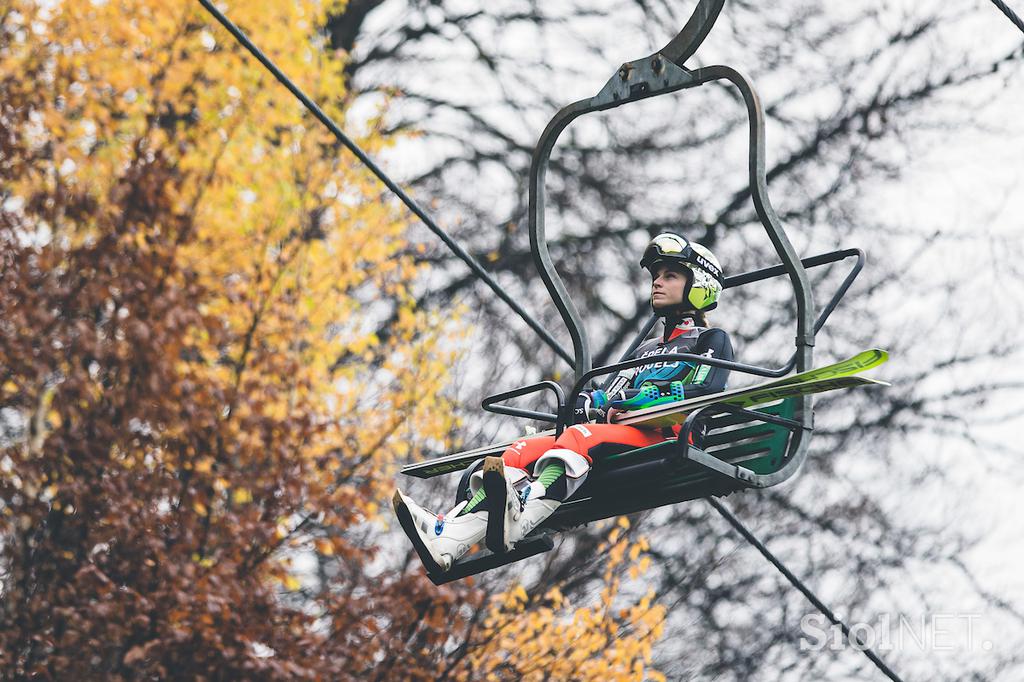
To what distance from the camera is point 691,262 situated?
6461 millimetres

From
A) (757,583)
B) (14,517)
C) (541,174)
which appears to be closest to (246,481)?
(14,517)

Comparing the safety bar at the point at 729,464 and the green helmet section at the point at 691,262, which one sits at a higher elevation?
the green helmet section at the point at 691,262

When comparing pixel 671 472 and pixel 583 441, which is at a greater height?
pixel 583 441

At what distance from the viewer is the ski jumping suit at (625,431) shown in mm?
5867

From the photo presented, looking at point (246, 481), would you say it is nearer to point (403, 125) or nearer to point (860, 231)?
point (403, 125)

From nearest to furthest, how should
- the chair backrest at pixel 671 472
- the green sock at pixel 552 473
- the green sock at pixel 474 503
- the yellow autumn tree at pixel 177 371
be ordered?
the chair backrest at pixel 671 472
the green sock at pixel 552 473
the green sock at pixel 474 503
the yellow autumn tree at pixel 177 371

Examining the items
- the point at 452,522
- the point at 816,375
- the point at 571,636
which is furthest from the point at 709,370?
the point at 571,636

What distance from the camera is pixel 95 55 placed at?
43.6ft

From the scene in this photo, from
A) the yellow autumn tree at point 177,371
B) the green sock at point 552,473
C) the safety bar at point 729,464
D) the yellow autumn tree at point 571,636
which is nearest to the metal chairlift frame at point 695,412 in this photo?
the safety bar at point 729,464

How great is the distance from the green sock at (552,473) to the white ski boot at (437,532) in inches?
10.1

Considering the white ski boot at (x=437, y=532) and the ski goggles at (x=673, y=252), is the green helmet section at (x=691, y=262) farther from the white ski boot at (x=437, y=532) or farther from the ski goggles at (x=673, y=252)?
the white ski boot at (x=437, y=532)

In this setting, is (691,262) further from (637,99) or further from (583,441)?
(583,441)

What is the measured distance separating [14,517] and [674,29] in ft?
32.3

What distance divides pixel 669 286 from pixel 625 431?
2.51 feet
